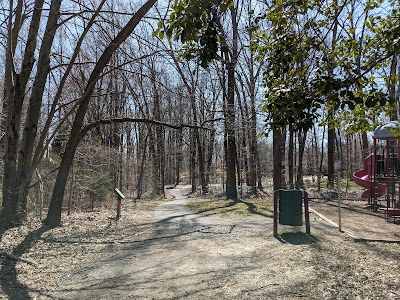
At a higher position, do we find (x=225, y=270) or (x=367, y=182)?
(x=367, y=182)

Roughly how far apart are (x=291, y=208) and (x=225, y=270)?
2927mm

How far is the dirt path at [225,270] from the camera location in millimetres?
5184

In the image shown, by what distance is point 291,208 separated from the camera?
857cm

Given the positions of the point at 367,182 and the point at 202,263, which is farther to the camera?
the point at 367,182

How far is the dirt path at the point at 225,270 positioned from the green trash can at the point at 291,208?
0.34 metres

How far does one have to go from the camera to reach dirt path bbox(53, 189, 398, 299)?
17.0 ft

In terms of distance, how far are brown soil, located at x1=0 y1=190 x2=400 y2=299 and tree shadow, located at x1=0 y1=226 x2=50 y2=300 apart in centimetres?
2

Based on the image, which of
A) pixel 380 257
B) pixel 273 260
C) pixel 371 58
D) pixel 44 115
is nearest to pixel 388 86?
pixel 371 58

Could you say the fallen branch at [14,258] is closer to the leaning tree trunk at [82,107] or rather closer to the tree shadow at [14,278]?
the tree shadow at [14,278]

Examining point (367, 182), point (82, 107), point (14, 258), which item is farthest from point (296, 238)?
point (367, 182)

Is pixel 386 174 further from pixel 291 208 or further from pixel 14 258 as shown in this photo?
pixel 14 258

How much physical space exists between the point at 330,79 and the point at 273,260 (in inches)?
134

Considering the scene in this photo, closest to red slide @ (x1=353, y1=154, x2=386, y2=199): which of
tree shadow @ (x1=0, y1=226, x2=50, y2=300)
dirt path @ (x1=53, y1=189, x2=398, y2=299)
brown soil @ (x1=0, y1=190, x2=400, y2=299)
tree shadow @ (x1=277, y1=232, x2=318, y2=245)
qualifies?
brown soil @ (x1=0, y1=190, x2=400, y2=299)

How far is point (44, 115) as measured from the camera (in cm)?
1574
